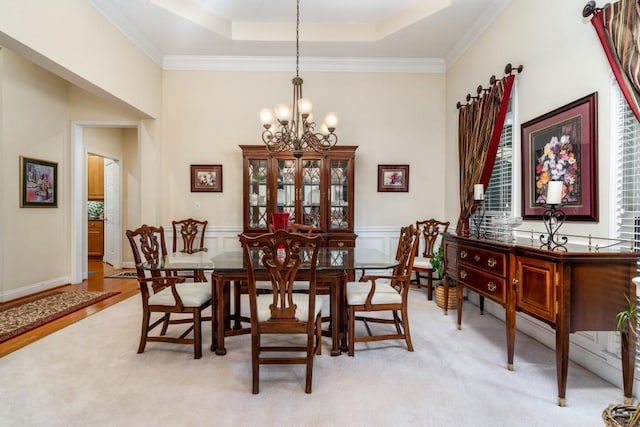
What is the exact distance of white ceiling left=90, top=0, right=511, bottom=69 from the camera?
11.8ft

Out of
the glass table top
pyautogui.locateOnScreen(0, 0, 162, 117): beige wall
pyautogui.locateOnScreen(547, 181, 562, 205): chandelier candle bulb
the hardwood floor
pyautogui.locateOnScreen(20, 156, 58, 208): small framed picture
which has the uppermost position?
pyautogui.locateOnScreen(0, 0, 162, 117): beige wall

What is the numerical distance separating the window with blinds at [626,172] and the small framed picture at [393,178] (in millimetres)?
2814

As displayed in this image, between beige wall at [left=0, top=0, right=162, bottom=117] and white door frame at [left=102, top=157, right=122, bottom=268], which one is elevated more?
beige wall at [left=0, top=0, right=162, bottom=117]

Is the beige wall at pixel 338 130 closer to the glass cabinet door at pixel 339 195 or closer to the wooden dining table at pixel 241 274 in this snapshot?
the glass cabinet door at pixel 339 195

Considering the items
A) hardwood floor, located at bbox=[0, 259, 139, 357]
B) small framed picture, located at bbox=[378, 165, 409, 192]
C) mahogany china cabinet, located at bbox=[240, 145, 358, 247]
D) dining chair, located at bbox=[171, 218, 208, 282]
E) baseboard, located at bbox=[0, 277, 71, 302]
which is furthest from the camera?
small framed picture, located at bbox=[378, 165, 409, 192]

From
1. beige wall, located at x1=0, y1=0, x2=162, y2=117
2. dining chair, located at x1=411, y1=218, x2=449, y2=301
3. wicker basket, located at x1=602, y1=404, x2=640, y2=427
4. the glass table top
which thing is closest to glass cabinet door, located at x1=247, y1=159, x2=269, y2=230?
the glass table top

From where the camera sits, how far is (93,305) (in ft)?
12.3

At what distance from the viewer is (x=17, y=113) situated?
156 inches

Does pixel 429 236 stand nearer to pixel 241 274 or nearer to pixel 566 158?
pixel 566 158

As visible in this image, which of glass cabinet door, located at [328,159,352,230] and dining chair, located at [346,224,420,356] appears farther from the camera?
glass cabinet door, located at [328,159,352,230]

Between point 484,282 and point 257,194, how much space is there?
2.92 meters

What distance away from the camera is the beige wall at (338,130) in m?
4.72

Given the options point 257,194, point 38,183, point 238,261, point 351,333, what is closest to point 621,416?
point 351,333

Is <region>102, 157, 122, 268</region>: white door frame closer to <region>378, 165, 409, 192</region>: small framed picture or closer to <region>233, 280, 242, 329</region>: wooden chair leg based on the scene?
<region>233, 280, 242, 329</region>: wooden chair leg
